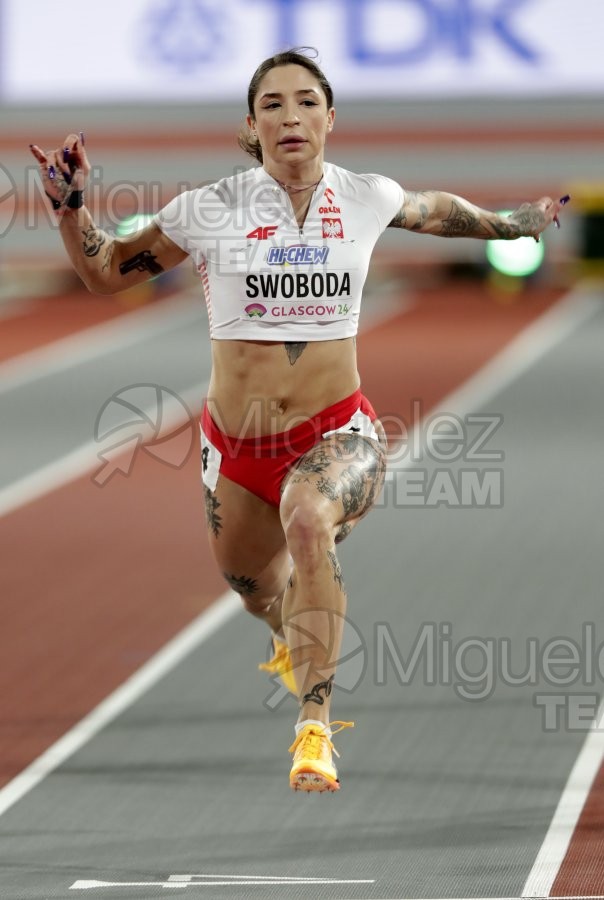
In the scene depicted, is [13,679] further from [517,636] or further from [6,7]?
[6,7]

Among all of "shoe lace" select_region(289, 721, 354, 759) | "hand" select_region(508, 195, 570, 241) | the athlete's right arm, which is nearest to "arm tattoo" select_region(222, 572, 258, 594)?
"shoe lace" select_region(289, 721, 354, 759)

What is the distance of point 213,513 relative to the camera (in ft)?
16.4

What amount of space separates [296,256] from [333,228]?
160mm

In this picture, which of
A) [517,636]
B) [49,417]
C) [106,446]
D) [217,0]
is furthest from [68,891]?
[217,0]

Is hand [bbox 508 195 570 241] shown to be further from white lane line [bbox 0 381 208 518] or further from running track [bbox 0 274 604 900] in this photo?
white lane line [bbox 0 381 208 518]

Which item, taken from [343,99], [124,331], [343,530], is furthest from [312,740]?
[343,99]

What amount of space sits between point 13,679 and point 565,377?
8571 mm

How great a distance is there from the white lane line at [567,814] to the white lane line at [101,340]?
9531 millimetres

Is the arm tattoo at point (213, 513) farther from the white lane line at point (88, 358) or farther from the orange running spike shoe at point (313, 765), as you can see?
the white lane line at point (88, 358)

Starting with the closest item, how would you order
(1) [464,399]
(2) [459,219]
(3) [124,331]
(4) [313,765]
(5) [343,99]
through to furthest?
(4) [313,765]
(2) [459,219]
(1) [464,399]
(3) [124,331]
(5) [343,99]

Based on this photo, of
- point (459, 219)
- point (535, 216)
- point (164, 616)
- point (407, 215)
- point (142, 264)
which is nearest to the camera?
point (142, 264)

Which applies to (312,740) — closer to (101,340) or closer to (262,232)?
(262,232)

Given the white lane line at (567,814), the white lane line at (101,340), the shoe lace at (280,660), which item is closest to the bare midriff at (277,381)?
the shoe lace at (280,660)

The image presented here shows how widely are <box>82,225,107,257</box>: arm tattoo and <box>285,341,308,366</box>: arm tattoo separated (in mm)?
613
